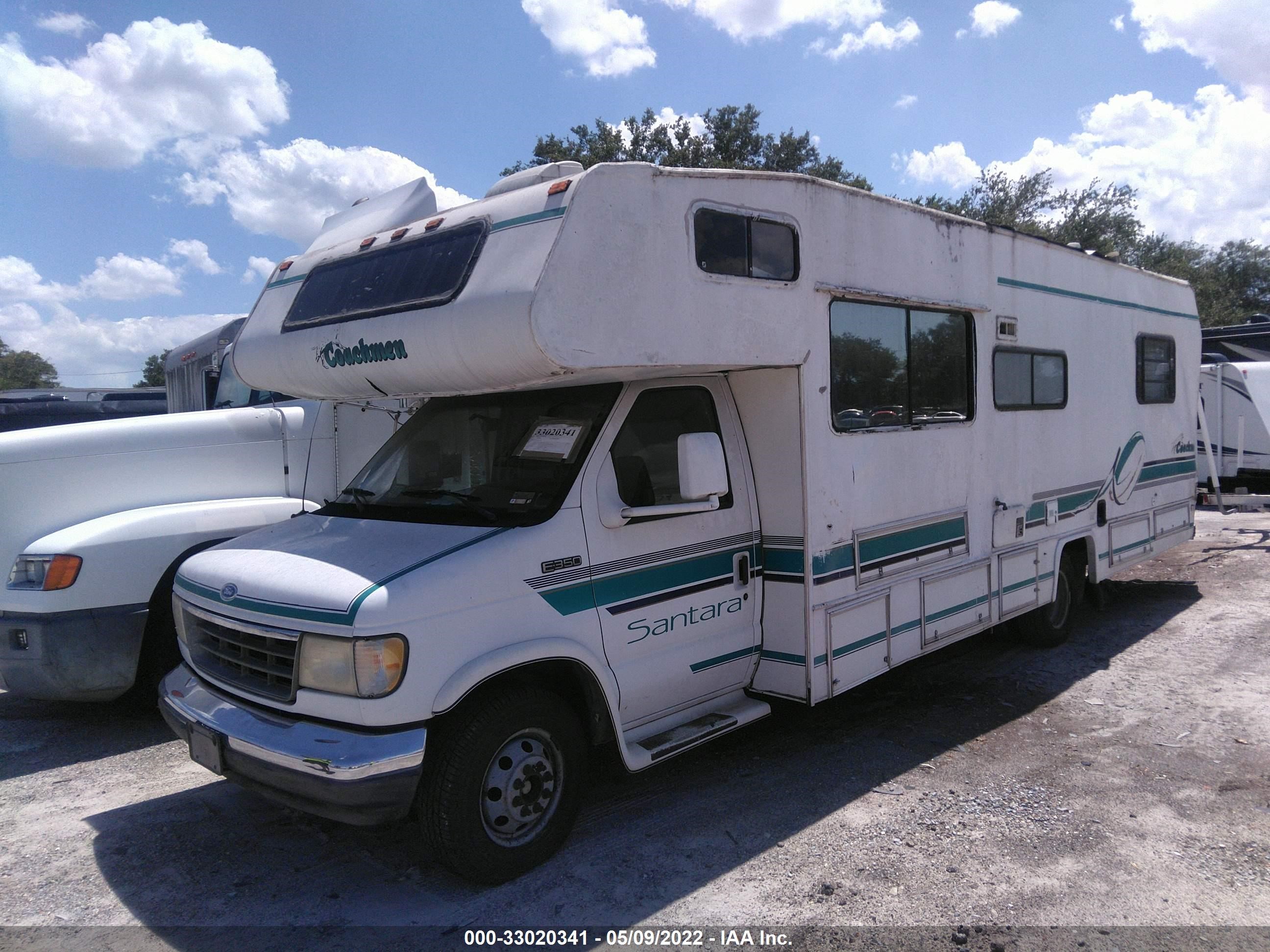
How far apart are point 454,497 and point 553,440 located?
0.55 metres

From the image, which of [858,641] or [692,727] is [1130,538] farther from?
[692,727]

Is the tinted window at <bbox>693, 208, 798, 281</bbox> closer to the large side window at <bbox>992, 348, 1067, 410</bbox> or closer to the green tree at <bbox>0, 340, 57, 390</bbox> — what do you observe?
the large side window at <bbox>992, 348, 1067, 410</bbox>

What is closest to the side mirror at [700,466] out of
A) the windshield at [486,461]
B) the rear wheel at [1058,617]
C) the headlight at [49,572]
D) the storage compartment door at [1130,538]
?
the windshield at [486,461]

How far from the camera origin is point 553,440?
4.17 m

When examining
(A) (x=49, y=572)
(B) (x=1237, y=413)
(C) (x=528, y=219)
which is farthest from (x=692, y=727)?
(B) (x=1237, y=413)

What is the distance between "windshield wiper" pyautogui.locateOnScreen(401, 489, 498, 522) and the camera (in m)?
3.95

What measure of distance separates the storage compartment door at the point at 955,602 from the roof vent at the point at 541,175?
319cm

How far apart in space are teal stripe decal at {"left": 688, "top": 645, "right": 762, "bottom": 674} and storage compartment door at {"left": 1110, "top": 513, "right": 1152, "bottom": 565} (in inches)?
181

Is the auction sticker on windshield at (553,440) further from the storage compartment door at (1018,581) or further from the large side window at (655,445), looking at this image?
the storage compartment door at (1018,581)

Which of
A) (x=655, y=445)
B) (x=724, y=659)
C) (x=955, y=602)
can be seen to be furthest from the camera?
(x=955, y=602)

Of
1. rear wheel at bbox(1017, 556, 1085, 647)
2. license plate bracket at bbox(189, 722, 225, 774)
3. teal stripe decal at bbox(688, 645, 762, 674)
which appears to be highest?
teal stripe decal at bbox(688, 645, 762, 674)

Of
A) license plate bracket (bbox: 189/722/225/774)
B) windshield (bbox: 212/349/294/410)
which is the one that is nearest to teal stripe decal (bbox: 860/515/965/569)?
license plate bracket (bbox: 189/722/225/774)

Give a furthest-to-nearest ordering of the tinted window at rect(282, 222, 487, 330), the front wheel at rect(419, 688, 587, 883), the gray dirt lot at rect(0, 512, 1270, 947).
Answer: the tinted window at rect(282, 222, 487, 330) → the gray dirt lot at rect(0, 512, 1270, 947) → the front wheel at rect(419, 688, 587, 883)

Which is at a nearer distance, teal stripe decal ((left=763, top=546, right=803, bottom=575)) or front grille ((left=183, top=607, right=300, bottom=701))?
front grille ((left=183, top=607, right=300, bottom=701))
